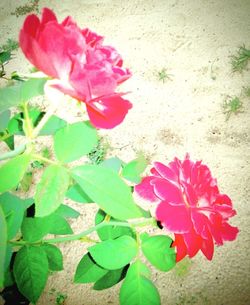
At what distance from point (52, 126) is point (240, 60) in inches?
91.5

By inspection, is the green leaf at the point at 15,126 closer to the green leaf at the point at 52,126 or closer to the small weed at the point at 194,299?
the green leaf at the point at 52,126

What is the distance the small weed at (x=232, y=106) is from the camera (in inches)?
88.7

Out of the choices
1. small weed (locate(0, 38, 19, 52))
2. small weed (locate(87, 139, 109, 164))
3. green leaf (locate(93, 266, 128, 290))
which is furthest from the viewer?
small weed (locate(0, 38, 19, 52))

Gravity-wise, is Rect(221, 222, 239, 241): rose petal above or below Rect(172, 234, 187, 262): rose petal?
below

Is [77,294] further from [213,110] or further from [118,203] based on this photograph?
[213,110]

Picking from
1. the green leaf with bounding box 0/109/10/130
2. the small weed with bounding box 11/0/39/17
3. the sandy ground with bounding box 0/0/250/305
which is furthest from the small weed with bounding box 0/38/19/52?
the green leaf with bounding box 0/109/10/130

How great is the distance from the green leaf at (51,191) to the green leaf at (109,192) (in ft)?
0.07

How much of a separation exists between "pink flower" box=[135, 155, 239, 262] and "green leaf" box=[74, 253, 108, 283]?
0.21m

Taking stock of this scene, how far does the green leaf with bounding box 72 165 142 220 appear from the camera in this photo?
0.43 metres

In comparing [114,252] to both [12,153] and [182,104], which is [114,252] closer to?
[12,153]

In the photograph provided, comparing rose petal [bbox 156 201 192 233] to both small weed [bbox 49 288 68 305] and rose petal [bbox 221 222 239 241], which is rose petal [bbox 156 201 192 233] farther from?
small weed [bbox 49 288 68 305]

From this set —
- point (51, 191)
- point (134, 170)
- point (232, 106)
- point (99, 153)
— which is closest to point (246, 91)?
point (232, 106)

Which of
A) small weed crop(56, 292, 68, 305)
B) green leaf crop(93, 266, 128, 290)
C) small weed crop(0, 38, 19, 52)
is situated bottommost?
small weed crop(56, 292, 68, 305)

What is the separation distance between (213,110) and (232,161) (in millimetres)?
466
